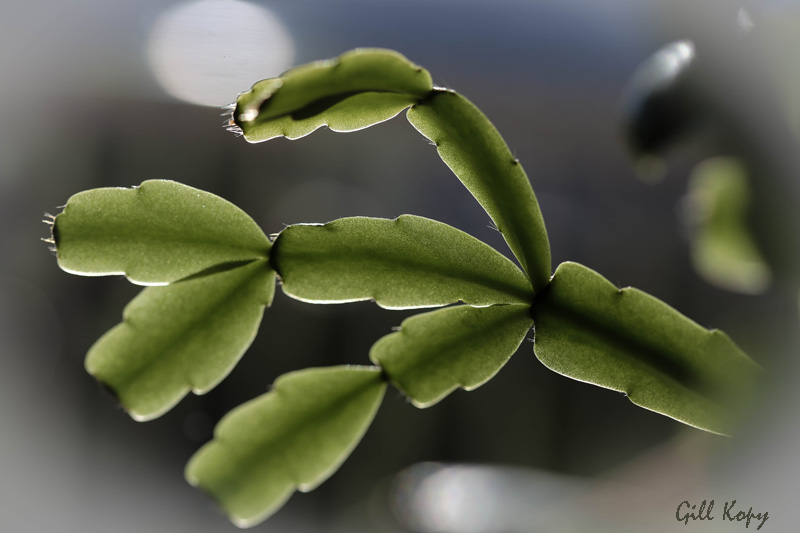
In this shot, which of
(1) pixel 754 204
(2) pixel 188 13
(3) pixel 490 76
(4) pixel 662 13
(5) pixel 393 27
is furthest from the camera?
(3) pixel 490 76

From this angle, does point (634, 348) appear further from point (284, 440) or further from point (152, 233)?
point (152, 233)

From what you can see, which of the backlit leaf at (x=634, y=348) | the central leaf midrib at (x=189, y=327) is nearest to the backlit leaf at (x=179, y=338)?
the central leaf midrib at (x=189, y=327)

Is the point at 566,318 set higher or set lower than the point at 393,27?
lower

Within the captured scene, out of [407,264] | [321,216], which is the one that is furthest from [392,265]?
[321,216]

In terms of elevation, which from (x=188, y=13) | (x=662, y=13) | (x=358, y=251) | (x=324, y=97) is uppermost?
(x=662, y=13)

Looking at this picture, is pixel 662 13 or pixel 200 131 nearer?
pixel 662 13

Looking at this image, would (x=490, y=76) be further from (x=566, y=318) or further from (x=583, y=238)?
(x=566, y=318)

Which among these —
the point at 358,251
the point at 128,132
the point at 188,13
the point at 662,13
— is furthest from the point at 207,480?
the point at 128,132
